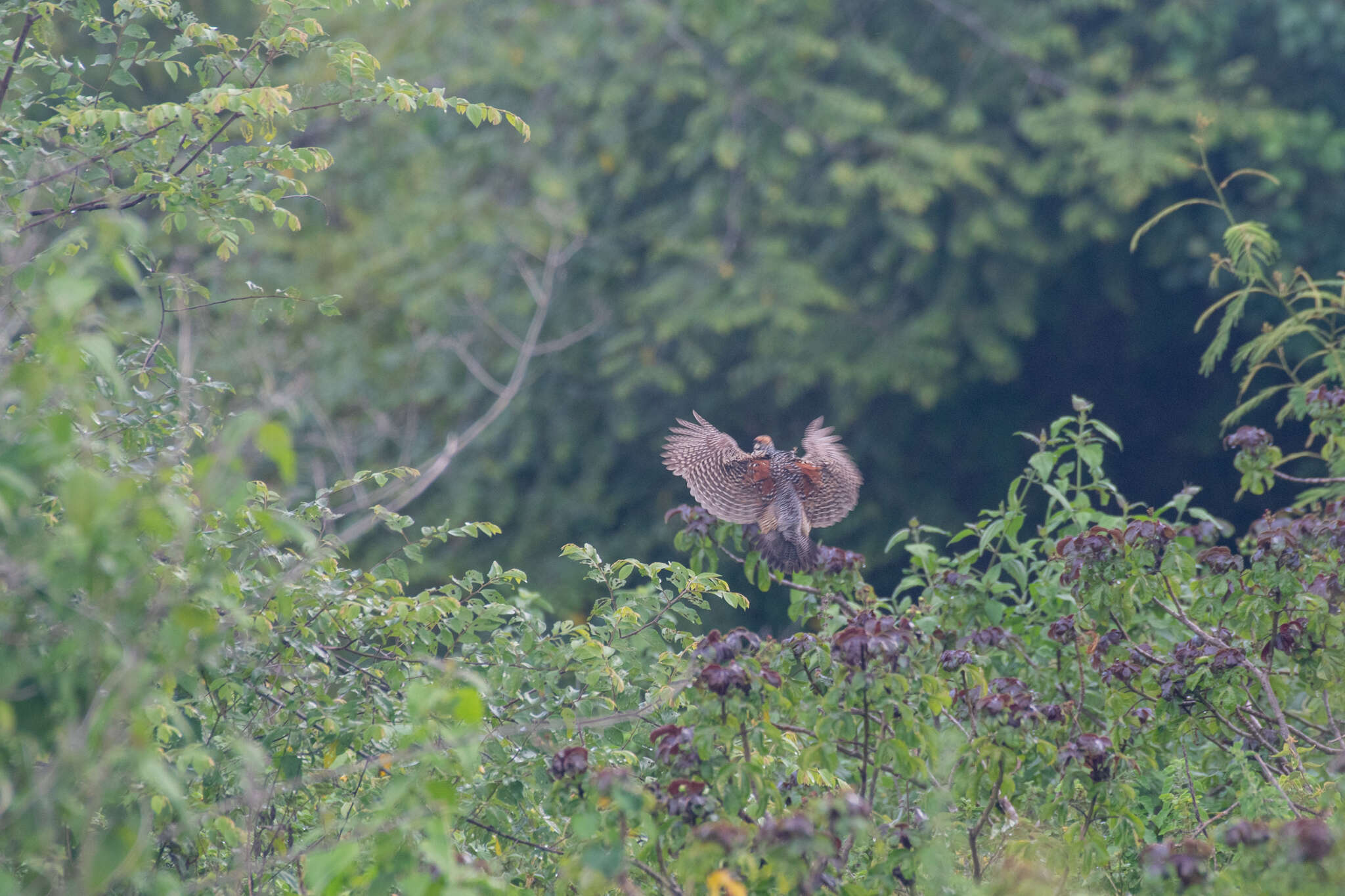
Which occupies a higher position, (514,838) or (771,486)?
(771,486)

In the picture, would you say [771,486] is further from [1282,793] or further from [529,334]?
[529,334]

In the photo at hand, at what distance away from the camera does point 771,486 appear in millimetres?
2934

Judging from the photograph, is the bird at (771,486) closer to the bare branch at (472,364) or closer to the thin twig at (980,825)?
the thin twig at (980,825)

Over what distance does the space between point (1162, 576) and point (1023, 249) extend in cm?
489

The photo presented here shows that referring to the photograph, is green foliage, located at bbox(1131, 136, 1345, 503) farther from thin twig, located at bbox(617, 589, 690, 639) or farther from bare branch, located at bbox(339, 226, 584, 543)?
bare branch, located at bbox(339, 226, 584, 543)

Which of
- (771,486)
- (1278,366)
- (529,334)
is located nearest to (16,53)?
(771,486)

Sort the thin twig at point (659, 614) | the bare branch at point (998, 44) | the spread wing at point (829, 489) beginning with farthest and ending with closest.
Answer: the bare branch at point (998, 44), the spread wing at point (829, 489), the thin twig at point (659, 614)

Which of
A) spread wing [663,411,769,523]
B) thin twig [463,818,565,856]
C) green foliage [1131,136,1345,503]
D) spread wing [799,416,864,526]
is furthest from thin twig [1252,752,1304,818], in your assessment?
thin twig [463,818,565,856]

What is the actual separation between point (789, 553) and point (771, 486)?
279 millimetres

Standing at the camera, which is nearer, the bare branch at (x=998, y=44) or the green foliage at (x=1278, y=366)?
the green foliage at (x=1278, y=366)

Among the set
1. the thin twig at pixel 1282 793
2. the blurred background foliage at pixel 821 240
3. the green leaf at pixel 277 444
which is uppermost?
the green leaf at pixel 277 444

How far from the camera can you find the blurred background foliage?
6.65 meters

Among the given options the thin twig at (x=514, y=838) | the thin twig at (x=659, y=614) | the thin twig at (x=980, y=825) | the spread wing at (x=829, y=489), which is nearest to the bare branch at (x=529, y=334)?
the spread wing at (x=829, y=489)

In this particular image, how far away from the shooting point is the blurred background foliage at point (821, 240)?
A: 21.8 ft
